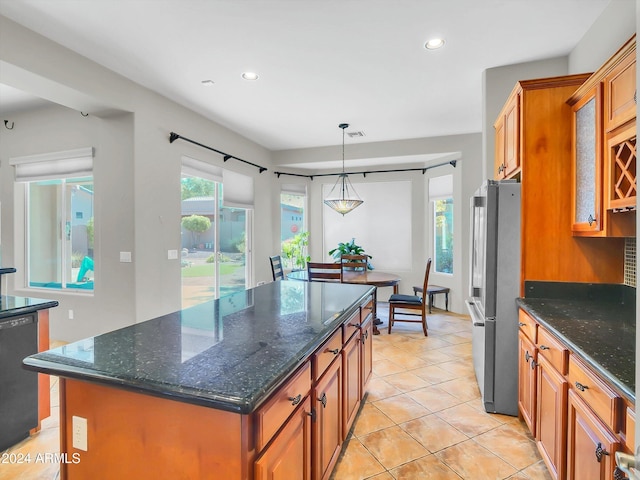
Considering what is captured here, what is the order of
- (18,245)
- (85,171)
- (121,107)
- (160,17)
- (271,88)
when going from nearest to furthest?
(160,17) → (121,107) → (271,88) → (85,171) → (18,245)

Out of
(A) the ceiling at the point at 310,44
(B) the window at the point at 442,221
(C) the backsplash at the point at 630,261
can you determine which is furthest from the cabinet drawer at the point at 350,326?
(B) the window at the point at 442,221

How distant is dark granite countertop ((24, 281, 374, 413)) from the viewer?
95 centimetres

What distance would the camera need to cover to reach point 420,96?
3.68m

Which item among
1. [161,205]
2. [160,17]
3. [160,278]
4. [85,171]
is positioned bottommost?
[160,278]

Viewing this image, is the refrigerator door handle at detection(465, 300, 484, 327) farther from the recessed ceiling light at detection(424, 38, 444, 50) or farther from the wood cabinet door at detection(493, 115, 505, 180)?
the recessed ceiling light at detection(424, 38, 444, 50)

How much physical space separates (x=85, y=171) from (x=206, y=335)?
11.2 feet

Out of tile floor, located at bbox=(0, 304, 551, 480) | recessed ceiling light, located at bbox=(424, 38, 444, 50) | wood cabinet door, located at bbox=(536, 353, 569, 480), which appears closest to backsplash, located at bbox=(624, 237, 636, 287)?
wood cabinet door, located at bbox=(536, 353, 569, 480)

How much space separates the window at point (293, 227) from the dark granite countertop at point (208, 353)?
4.35m

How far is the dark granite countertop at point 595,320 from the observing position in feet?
3.80

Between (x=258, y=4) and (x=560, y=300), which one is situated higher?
(x=258, y=4)

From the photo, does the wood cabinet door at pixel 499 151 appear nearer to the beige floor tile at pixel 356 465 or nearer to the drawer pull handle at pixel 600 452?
the drawer pull handle at pixel 600 452

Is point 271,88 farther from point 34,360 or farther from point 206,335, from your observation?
point 34,360

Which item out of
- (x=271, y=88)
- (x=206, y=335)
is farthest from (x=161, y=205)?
(x=206, y=335)

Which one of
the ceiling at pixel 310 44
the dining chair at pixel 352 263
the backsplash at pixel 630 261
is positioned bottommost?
the dining chair at pixel 352 263
